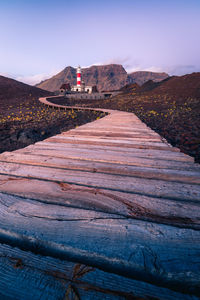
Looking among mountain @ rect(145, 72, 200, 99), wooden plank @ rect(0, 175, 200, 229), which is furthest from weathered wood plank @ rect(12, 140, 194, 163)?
mountain @ rect(145, 72, 200, 99)

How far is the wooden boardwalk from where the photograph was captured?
0.68m

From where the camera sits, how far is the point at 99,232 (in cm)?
93

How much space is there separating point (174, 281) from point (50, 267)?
56 centimetres

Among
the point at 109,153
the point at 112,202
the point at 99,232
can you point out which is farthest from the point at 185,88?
the point at 99,232

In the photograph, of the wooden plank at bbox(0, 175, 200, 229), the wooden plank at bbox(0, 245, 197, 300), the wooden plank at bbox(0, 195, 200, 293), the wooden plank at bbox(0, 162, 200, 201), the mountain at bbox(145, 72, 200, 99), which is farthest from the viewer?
the mountain at bbox(145, 72, 200, 99)

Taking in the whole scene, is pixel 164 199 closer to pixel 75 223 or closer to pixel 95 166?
pixel 75 223

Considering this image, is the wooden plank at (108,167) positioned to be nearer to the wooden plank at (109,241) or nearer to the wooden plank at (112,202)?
the wooden plank at (112,202)

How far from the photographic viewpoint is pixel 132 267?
2.49 feet

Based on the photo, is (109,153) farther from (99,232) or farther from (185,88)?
(185,88)

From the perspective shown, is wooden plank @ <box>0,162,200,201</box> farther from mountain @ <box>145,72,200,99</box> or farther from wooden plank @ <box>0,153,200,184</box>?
mountain @ <box>145,72,200,99</box>

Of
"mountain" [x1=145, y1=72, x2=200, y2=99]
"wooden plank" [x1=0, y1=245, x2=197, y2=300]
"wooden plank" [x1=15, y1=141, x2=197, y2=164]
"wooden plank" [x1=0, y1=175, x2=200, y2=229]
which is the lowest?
"wooden plank" [x1=0, y1=245, x2=197, y2=300]

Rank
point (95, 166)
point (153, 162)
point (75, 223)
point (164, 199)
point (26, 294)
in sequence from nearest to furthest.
Answer: point (26, 294), point (75, 223), point (164, 199), point (95, 166), point (153, 162)

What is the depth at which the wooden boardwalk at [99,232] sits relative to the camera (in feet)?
2.24

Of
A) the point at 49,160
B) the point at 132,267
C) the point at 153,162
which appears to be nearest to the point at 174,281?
the point at 132,267
